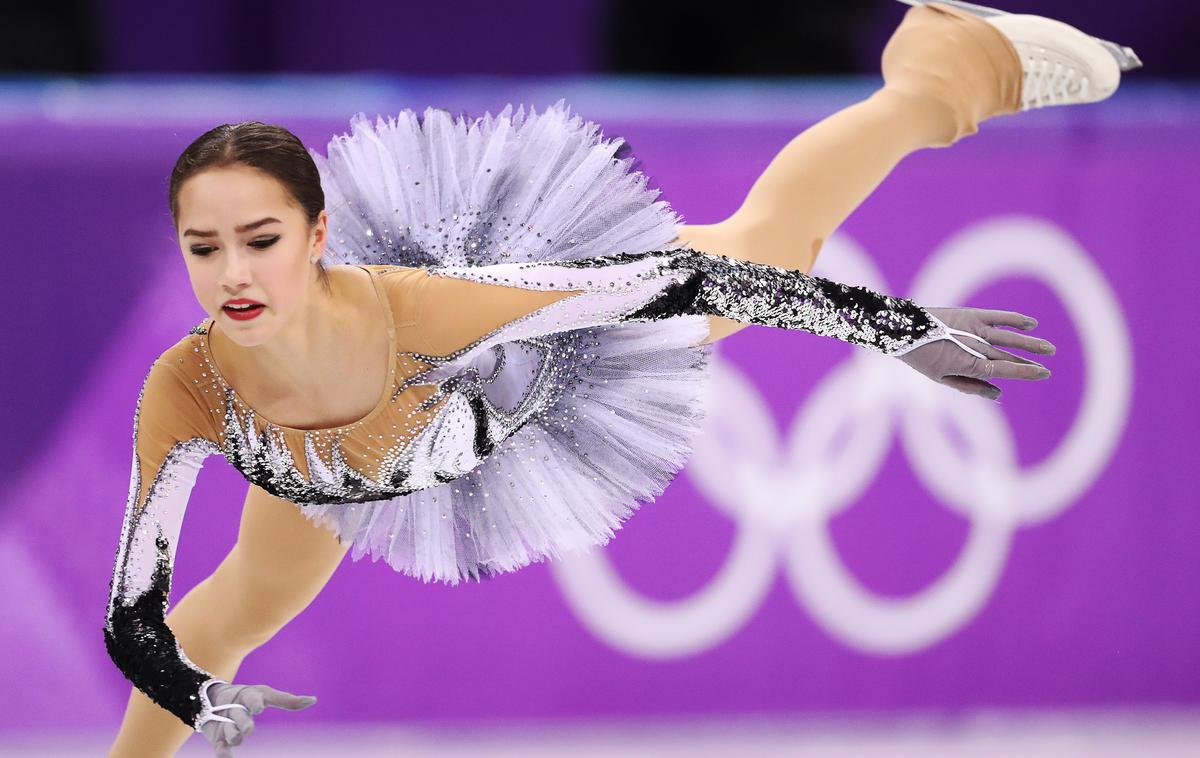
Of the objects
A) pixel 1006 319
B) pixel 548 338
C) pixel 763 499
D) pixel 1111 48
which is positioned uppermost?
pixel 1111 48

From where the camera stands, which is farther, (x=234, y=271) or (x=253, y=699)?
(x=234, y=271)

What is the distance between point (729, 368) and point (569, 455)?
129 centimetres

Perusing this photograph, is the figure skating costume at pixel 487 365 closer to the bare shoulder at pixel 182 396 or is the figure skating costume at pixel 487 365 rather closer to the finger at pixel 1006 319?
the bare shoulder at pixel 182 396

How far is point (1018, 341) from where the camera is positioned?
7.71 ft

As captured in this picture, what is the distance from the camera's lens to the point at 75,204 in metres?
3.64

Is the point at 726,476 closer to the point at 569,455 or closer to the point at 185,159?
the point at 569,455

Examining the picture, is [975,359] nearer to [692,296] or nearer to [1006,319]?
[1006,319]

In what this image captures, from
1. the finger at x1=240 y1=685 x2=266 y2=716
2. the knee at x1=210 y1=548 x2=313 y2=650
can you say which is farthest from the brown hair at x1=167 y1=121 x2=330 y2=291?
the knee at x1=210 y1=548 x2=313 y2=650

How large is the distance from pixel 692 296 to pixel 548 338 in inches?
15.7

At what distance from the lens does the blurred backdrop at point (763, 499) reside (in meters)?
3.66

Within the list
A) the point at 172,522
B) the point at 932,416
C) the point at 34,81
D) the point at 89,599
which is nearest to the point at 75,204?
the point at 34,81

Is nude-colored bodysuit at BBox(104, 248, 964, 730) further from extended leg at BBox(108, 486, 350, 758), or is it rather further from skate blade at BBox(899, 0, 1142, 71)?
skate blade at BBox(899, 0, 1142, 71)

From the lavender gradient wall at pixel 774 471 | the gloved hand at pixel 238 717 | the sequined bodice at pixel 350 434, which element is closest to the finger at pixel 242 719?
the gloved hand at pixel 238 717

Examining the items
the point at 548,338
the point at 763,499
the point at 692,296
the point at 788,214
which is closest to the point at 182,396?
the point at 548,338
